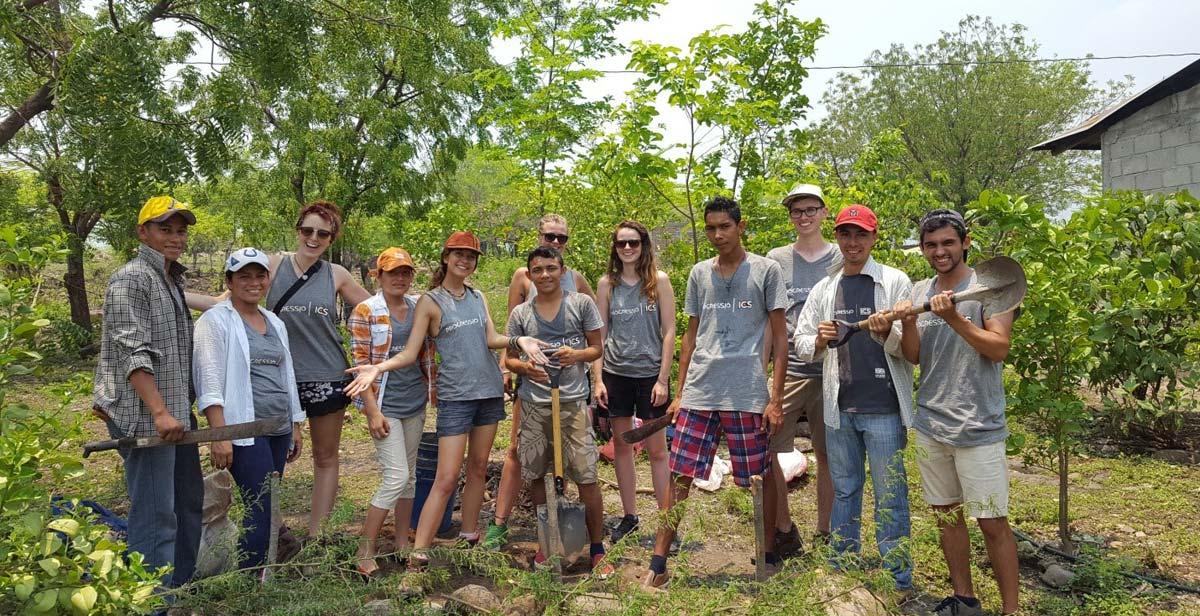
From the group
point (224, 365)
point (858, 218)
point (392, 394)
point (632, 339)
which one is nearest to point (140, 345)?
point (224, 365)

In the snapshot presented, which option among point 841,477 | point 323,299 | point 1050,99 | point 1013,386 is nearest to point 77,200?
point 323,299

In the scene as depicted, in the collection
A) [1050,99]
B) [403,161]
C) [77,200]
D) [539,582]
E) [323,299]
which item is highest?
[1050,99]

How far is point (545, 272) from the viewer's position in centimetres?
414

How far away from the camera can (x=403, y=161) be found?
44.0 ft

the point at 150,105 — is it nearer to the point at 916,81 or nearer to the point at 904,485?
the point at 904,485

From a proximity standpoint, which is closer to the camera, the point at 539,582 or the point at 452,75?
the point at 539,582

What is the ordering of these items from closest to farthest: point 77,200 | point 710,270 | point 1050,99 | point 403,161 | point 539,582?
point 539,582 < point 710,270 < point 77,200 < point 403,161 < point 1050,99

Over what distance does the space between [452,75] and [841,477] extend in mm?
12056

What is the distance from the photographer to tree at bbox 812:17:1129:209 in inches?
1048

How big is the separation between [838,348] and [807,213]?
32.4 inches

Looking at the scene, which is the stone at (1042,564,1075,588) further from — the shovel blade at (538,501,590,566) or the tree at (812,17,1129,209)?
the tree at (812,17,1129,209)

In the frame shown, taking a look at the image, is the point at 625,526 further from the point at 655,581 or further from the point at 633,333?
the point at 633,333

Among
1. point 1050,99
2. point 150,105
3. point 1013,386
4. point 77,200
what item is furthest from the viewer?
point 1050,99

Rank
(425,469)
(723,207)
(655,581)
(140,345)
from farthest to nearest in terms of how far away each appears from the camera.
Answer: (425,469)
(723,207)
(655,581)
(140,345)
